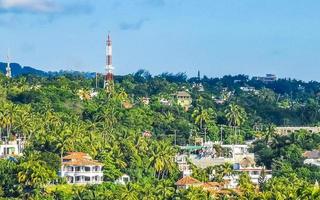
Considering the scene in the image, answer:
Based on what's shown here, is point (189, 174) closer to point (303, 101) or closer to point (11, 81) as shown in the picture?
point (11, 81)

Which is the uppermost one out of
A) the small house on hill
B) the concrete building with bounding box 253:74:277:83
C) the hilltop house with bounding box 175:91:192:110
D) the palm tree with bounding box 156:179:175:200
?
the concrete building with bounding box 253:74:277:83

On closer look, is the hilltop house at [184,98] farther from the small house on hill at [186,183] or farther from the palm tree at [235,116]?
the small house on hill at [186,183]

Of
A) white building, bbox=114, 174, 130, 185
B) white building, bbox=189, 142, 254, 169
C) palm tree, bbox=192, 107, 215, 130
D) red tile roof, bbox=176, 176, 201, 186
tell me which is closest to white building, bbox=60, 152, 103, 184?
white building, bbox=114, 174, 130, 185

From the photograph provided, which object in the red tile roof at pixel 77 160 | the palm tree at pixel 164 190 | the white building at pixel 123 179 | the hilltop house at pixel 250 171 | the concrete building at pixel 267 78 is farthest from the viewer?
the concrete building at pixel 267 78

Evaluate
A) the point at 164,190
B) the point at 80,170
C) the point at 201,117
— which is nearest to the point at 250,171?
the point at 80,170

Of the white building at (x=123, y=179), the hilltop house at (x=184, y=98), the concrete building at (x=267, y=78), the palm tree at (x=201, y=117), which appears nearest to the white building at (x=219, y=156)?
the palm tree at (x=201, y=117)

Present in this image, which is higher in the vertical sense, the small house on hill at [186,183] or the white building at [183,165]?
the white building at [183,165]

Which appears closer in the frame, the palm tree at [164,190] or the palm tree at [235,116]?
the palm tree at [164,190]

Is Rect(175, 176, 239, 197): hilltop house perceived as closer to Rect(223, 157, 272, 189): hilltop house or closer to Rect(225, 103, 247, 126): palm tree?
Rect(223, 157, 272, 189): hilltop house
